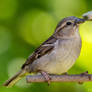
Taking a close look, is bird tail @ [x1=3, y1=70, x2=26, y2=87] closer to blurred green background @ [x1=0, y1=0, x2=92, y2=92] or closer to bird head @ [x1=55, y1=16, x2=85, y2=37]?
blurred green background @ [x1=0, y1=0, x2=92, y2=92]

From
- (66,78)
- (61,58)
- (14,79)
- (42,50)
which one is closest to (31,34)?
(42,50)

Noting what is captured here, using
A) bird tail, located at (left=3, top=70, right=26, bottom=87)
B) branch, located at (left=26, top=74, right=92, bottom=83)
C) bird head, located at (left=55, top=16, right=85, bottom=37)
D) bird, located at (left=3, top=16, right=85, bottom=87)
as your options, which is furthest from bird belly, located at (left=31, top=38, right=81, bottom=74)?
branch, located at (left=26, top=74, right=92, bottom=83)

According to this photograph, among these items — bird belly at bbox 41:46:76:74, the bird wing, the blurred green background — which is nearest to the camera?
bird belly at bbox 41:46:76:74

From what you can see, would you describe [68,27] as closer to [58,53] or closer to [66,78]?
[58,53]

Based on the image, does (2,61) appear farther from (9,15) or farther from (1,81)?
(9,15)

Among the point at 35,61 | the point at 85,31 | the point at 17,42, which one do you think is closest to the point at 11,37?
the point at 17,42

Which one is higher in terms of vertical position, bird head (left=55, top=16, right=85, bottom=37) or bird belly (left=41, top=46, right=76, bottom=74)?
bird head (left=55, top=16, right=85, bottom=37)

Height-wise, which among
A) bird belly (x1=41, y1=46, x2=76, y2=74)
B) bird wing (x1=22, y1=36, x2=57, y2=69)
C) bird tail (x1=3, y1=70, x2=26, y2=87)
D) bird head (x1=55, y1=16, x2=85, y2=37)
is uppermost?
bird head (x1=55, y1=16, x2=85, y2=37)
